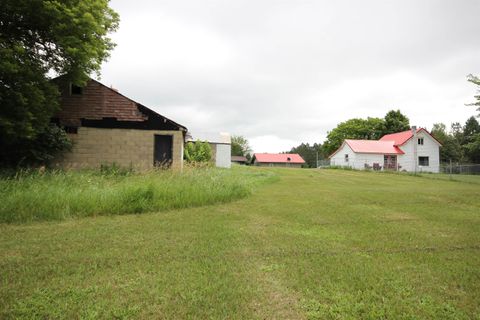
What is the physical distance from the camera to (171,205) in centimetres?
698

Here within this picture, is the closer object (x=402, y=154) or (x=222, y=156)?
(x=222, y=156)

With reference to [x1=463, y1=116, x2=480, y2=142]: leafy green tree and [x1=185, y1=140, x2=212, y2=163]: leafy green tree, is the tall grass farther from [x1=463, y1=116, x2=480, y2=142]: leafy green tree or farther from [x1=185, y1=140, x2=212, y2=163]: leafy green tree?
[x1=463, y1=116, x2=480, y2=142]: leafy green tree

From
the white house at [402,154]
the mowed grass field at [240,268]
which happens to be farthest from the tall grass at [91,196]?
the white house at [402,154]

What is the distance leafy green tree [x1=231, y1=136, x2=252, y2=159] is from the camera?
96.6 metres

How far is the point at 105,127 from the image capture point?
1532cm

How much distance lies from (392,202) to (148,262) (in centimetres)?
741

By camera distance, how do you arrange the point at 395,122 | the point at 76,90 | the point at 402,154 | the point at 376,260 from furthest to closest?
the point at 395,122 < the point at 402,154 < the point at 76,90 < the point at 376,260

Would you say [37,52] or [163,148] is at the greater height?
[37,52]

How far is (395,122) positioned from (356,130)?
290 inches

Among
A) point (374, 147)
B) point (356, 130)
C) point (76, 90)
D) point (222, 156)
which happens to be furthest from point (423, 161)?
point (76, 90)

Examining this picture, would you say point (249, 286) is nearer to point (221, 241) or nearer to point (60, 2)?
point (221, 241)

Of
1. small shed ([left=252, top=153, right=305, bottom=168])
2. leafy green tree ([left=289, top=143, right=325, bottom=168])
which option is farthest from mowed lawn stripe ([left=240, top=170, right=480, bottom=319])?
leafy green tree ([left=289, top=143, right=325, bottom=168])

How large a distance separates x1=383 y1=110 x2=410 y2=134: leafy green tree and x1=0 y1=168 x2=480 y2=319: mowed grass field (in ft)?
167

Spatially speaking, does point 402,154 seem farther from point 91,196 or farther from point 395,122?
point 91,196
